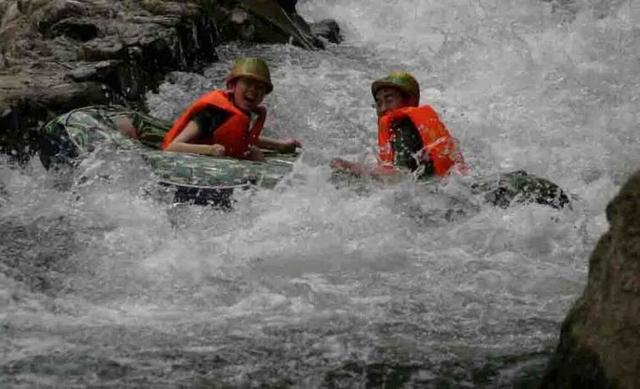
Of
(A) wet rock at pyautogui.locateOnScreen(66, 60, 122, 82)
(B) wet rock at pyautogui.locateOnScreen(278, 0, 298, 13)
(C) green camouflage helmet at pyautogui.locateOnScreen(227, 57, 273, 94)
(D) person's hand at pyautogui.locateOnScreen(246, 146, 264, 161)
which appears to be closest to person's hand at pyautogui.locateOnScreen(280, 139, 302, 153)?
(D) person's hand at pyautogui.locateOnScreen(246, 146, 264, 161)

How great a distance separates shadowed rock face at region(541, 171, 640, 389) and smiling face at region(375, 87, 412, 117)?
3.85 m

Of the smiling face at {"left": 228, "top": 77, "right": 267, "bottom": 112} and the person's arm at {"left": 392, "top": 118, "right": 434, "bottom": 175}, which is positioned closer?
the person's arm at {"left": 392, "top": 118, "right": 434, "bottom": 175}

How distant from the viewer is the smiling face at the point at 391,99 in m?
6.94

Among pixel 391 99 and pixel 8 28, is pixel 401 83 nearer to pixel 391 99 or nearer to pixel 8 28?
pixel 391 99

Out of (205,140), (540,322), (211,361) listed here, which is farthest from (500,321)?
(205,140)

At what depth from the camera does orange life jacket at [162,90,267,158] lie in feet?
22.8

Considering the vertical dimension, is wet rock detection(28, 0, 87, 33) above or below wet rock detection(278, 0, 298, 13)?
below

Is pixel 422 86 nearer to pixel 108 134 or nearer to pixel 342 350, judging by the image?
pixel 108 134

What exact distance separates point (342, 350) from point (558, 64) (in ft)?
27.1

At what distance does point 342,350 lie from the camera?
4.20 m

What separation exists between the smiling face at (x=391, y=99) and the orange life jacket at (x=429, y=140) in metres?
0.22

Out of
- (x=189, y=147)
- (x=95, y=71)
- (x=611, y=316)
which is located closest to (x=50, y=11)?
(x=95, y=71)

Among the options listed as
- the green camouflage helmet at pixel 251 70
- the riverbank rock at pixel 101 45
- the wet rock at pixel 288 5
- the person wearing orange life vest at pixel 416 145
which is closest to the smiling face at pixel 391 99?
the person wearing orange life vest at pixel 416 145

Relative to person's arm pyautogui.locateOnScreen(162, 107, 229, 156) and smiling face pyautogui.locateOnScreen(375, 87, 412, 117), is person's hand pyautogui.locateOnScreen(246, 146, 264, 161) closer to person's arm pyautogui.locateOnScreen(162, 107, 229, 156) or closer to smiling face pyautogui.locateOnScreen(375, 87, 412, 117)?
person's arm pyautogui.locateOnScreen(162, 107, 229, 156)
